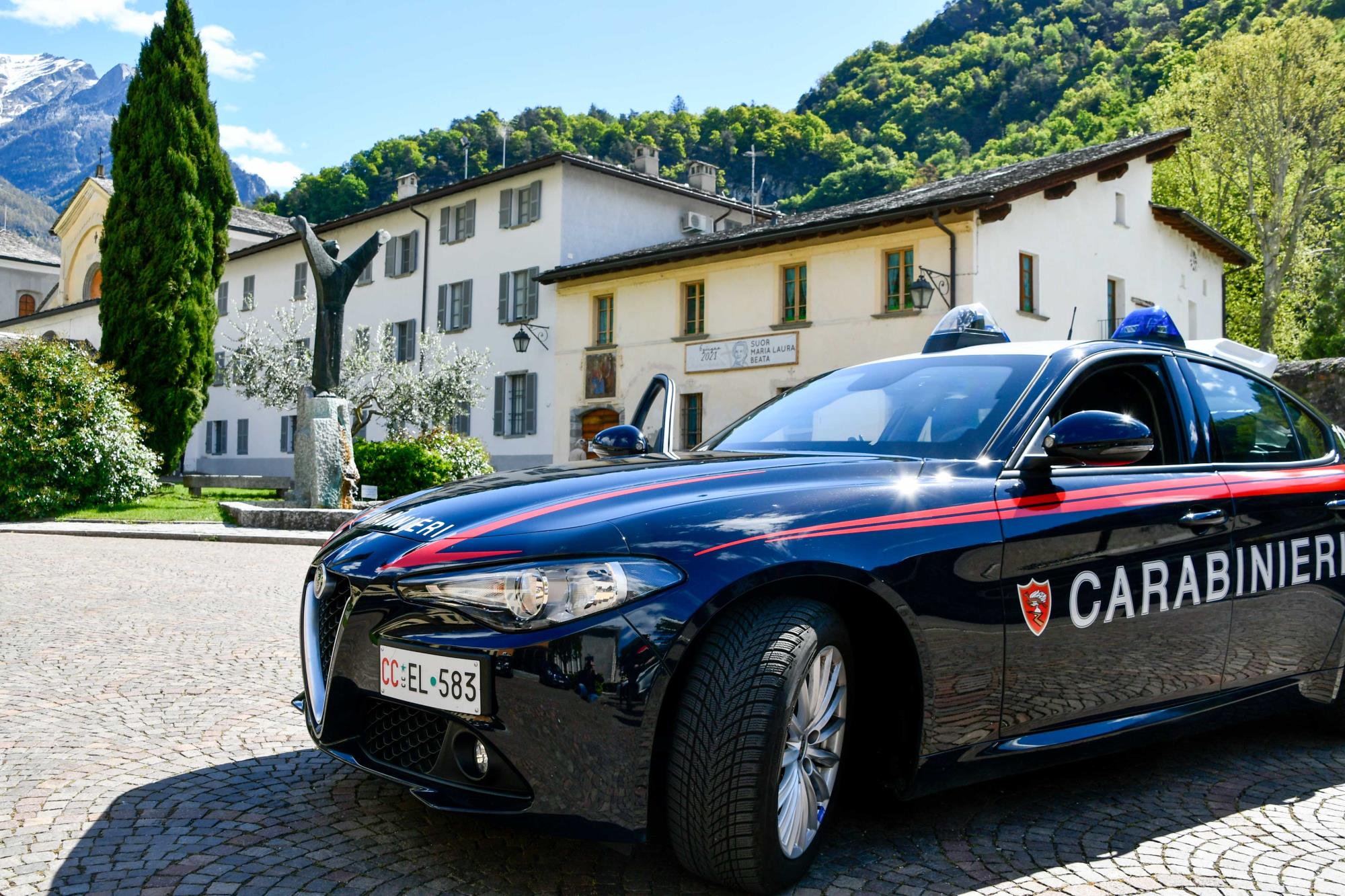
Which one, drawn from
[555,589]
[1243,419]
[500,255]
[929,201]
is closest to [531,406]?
[500,255]

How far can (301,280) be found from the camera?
4228 cm

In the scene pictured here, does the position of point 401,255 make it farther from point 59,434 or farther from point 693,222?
point 59,434

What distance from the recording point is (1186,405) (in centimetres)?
392

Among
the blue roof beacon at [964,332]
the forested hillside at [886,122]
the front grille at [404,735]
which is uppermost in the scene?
the forested hillside at [886,122]

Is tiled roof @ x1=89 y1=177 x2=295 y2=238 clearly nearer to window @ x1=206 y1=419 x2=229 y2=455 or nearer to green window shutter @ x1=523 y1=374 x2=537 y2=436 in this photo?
window @ x1=206 y1=419 x2=229 y2=455

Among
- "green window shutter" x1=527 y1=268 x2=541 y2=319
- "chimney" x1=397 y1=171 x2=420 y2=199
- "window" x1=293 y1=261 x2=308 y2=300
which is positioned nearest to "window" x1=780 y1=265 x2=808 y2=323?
"green window shutter" x1=527 y1=268 x2=541 y2=319

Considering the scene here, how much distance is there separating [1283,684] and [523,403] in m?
29.9

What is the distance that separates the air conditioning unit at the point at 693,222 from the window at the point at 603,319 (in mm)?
5943

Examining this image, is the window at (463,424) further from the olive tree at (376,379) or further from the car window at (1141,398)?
the car window at (1141,398)

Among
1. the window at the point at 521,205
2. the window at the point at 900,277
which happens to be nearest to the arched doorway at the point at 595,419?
the window at the point at 521,205

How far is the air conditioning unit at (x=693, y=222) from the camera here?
116 feet

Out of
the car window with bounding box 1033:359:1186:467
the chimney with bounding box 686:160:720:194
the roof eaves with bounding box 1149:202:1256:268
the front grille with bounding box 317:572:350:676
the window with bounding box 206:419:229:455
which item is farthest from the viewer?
the window with bounding box 206:419:229:455

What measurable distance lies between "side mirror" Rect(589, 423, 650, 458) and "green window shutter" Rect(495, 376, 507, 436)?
97.5 feet

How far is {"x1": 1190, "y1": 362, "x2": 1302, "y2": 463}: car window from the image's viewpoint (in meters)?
3.99
